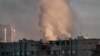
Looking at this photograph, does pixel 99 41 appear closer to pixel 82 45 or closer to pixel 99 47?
pixel 82 45

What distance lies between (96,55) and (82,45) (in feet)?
346

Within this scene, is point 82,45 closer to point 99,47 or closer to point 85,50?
point 85,50

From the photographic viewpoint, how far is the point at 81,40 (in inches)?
7859

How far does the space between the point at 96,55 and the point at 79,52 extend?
106 metres

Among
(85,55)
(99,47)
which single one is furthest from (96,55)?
(85,55)

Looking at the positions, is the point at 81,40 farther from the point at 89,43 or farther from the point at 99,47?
the point at 99,47

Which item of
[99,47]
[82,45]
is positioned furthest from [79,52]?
[99,47]

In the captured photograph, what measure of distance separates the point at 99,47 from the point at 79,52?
10473 cm

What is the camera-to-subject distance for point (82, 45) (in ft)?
652

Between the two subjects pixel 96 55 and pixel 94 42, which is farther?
pixel 94 42

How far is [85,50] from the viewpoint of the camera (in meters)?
197

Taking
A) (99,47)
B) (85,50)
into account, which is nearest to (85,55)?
(85,50)

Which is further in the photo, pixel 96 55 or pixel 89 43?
pixel 89 43

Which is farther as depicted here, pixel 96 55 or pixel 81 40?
pixel 81 40
